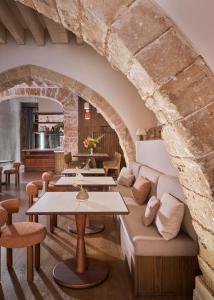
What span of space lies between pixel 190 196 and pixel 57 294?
1.40m

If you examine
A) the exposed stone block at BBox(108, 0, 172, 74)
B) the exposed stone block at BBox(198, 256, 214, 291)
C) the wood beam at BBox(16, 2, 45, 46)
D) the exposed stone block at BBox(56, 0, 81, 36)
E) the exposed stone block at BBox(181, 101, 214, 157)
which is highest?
the wood beam at BBox(16, 2, 45, 46)

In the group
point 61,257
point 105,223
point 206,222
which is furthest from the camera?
point 105,223

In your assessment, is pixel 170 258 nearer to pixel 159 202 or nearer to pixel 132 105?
pixel 159 202

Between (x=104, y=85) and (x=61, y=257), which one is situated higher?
(x=104, y=85)

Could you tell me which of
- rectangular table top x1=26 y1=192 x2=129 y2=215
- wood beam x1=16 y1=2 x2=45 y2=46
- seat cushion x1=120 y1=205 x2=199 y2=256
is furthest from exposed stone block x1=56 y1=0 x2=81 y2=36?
wood beam x1=16 y1=2 x2=45 y2=46

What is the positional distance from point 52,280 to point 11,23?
13.6ft

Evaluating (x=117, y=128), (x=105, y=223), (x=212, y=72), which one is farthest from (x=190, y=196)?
(x=117, y=128)

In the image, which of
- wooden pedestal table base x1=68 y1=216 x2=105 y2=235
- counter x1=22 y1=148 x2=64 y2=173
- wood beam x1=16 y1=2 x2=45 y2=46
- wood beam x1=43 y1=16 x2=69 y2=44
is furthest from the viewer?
counter x1=22 y1=148 x2=64 y2=173

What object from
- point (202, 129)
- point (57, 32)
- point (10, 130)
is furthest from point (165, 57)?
point (10, 130)

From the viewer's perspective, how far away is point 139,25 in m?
1.60

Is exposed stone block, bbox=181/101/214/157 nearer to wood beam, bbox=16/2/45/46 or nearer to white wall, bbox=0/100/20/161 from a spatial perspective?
wood beam, bbox=16/2/45/46

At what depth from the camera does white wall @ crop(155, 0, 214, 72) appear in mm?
1530

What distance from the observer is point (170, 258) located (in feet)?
7.52

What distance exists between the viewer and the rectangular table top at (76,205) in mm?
2322
